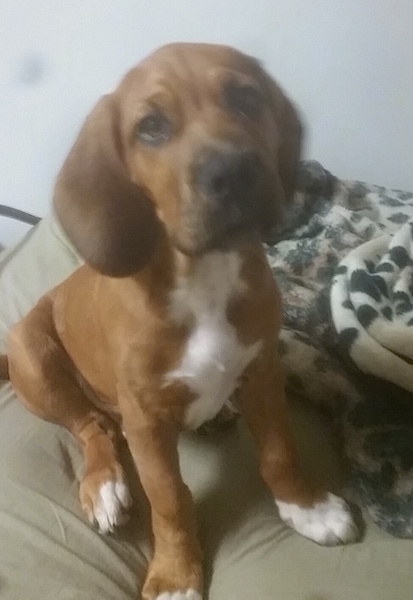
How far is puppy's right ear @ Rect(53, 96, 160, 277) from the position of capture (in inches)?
46.8

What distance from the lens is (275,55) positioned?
2.33m

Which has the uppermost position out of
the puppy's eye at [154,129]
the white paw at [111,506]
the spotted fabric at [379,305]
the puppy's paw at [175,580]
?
the puppy's eye at [154,129]

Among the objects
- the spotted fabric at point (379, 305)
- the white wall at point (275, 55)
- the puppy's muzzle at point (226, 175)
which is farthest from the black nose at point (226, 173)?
the white wall at point (275, 55)

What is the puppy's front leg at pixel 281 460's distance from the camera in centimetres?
→ 141

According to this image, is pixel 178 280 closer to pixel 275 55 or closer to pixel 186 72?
pixel 186 72

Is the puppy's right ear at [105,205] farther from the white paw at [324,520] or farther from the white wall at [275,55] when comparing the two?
the white wall at [275,55]

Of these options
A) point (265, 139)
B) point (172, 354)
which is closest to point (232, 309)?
point (172, 354)

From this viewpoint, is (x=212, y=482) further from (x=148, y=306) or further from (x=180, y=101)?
(x=180, y=101)

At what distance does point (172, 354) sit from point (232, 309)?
12cm

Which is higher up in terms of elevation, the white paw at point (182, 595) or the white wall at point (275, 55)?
the white wall at point (275, 55)

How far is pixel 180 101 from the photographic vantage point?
3.83ft

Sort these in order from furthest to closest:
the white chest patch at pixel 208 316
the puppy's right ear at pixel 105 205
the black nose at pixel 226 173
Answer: the white chest patch at pixel 208 316 → the puppy's right ear at pixel 105 205 → the black nose at pixel 226 173

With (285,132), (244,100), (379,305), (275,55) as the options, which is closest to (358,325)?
(379,305)

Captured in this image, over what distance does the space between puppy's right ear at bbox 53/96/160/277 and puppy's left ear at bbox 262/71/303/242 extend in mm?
228
